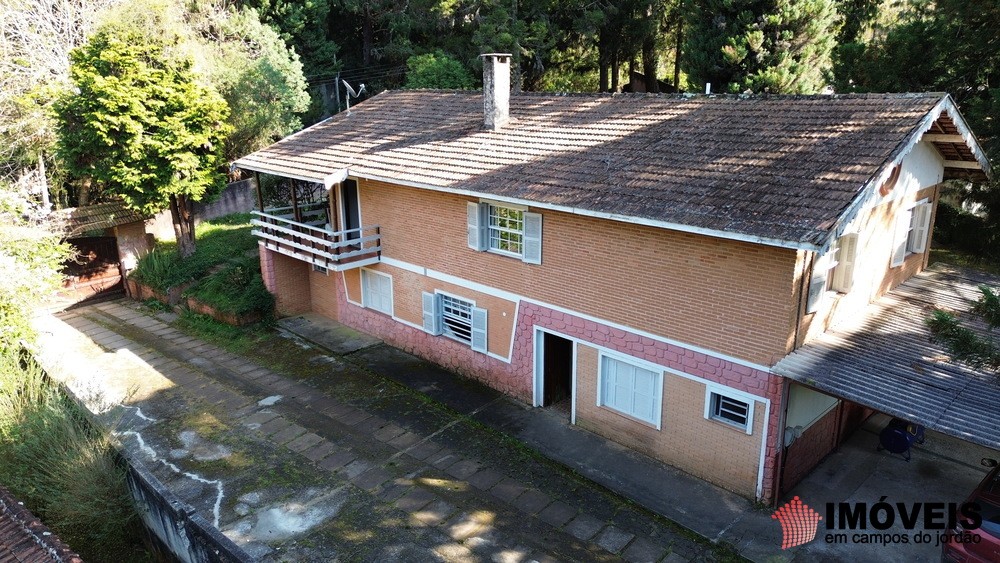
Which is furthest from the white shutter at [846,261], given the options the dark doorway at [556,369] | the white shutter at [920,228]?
the dark doorway at [556,369]

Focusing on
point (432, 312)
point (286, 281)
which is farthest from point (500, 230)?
point (286, 281)

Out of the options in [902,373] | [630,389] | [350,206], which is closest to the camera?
[902,373]

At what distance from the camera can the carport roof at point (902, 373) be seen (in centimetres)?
927

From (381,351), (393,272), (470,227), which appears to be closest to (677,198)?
(470,227)

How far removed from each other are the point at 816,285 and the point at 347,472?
919 centimetres

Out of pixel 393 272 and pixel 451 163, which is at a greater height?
pixel 451 163

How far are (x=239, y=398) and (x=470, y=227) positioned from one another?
6839mm

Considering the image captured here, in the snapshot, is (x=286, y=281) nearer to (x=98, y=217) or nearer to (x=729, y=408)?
(x=98, y=217)

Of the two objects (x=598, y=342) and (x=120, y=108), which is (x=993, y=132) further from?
(x=120, y=108)

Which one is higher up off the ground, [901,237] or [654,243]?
[654,243]

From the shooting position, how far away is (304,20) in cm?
3453

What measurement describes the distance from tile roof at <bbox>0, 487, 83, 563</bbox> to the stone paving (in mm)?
2579

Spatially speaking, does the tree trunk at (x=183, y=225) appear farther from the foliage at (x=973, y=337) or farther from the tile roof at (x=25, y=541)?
the foliage at (x=973, y=337)

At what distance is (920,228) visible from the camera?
14.9 m
